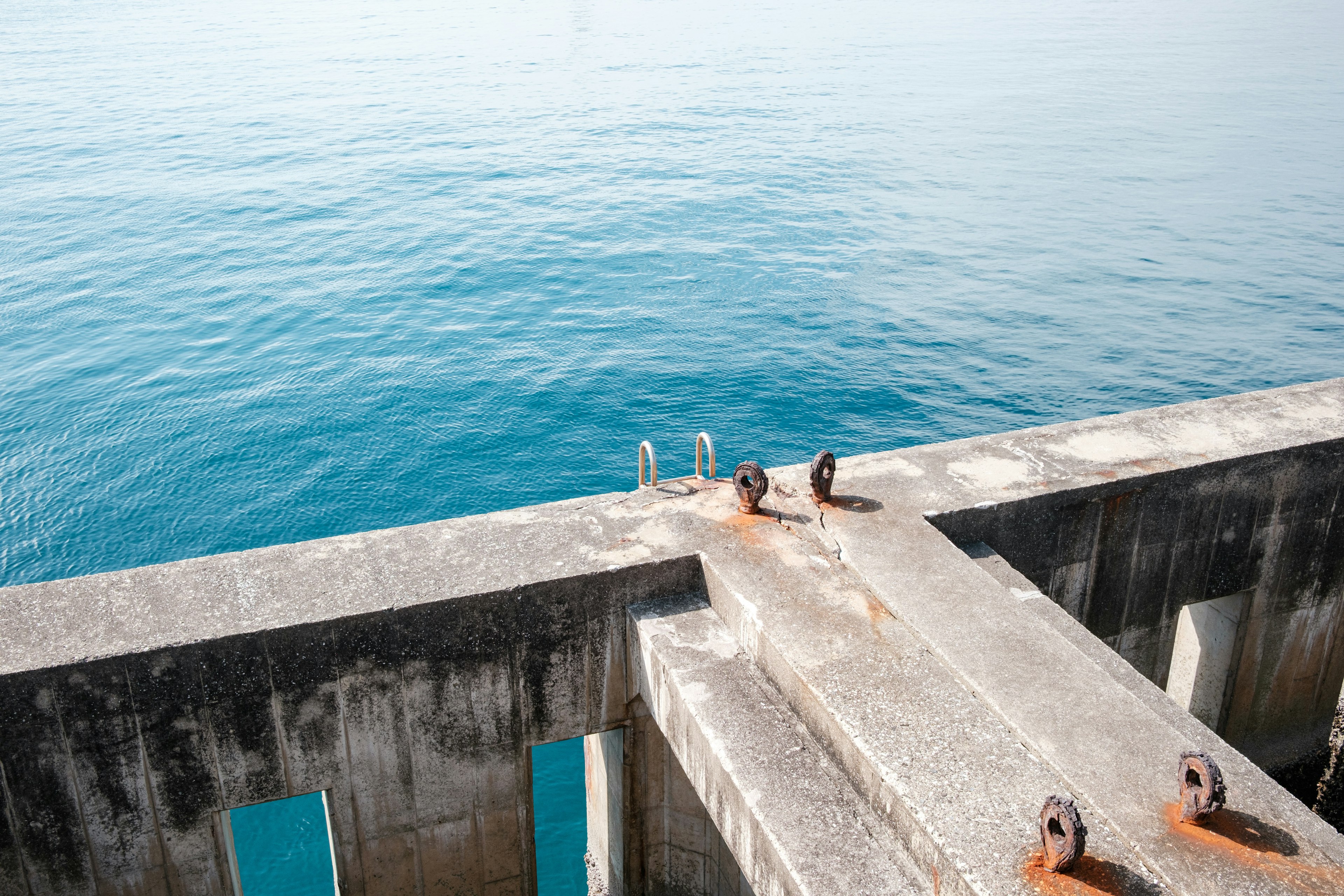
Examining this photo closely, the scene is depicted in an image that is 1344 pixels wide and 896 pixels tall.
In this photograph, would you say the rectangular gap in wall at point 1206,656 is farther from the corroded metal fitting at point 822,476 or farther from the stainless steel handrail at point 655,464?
the stainless steel handrail at point 655,464

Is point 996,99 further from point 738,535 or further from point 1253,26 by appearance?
point 738,535

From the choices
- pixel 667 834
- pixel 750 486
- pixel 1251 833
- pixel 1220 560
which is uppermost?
pixel 750 486

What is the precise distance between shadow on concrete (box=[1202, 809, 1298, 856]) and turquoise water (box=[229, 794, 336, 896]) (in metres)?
10.2

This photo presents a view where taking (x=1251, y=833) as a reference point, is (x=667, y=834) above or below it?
below

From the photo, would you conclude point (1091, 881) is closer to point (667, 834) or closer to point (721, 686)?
point (721, 686)

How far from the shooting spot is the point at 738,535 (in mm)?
7574

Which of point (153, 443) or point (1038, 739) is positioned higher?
point (1038, 739)

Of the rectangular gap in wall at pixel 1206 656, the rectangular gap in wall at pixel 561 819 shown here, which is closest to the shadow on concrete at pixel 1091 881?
the rectangular gap in wall at pixel 1206 656

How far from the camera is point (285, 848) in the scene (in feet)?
42.1

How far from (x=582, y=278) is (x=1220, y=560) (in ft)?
72.8

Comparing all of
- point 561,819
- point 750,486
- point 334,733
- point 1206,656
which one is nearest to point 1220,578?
point 1206,656

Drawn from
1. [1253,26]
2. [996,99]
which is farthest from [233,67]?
[1253,26]

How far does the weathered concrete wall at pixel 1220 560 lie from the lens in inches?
331

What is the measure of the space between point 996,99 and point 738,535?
50.9 metres
